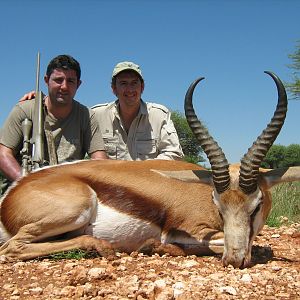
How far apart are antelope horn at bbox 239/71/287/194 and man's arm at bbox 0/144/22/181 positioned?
2910 millimetres

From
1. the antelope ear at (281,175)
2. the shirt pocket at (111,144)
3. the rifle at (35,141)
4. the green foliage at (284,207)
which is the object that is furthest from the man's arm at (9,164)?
the green foliage at (284,207)

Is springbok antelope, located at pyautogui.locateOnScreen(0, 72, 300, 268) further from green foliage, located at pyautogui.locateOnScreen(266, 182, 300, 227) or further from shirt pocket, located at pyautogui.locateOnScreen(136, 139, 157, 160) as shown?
green foliage, located at pyautogui.locateOnScreen(266, 182, 300, 227)

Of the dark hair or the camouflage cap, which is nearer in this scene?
the dark hair

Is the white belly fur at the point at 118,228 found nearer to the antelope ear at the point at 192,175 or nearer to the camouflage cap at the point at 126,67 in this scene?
the antelope ear at the point at 192,175

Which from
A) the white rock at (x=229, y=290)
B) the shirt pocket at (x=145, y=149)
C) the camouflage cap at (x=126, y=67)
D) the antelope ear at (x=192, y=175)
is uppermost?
the camouflage cap at (x=126, y=67)

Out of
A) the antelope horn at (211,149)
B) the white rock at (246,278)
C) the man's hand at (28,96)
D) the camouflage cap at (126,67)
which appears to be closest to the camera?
the white rock at (246,278)

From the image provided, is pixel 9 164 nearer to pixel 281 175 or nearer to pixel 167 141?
pixel 167 141

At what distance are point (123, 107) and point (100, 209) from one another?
9.56ft

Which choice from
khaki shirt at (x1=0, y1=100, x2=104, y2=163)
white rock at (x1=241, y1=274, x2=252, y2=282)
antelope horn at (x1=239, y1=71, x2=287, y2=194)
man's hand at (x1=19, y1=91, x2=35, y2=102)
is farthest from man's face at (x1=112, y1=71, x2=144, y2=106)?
white rock at (x1=241, y1=274, x2=252, y2=282)

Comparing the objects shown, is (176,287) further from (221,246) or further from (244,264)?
(221,246)

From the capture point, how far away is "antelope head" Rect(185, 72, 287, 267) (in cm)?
398

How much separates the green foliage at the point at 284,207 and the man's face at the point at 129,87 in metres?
2.77

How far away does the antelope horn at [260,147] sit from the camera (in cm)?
415

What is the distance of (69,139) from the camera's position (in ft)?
21.4
